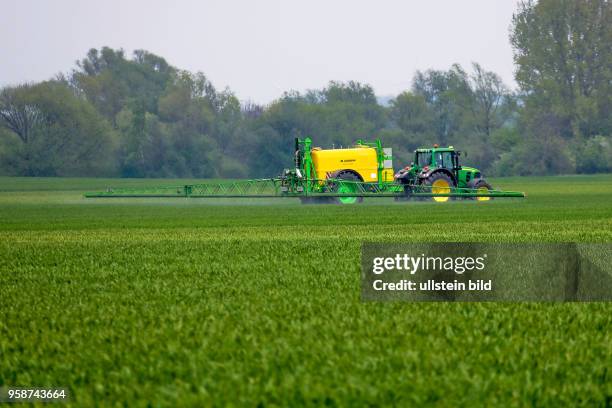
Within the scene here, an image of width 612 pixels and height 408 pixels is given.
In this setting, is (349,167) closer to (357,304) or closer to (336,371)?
(357,304)

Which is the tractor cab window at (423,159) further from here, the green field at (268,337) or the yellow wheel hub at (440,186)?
the green field at (268,337)

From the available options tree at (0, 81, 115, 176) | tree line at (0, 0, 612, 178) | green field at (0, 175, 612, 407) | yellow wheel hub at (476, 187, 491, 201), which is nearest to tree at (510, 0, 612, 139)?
tree line at (0, 0, 612, 178)

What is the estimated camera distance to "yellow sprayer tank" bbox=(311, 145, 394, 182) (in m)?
37.0

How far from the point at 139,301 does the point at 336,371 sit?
4428mm

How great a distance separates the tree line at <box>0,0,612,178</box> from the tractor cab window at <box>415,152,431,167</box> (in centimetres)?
5360

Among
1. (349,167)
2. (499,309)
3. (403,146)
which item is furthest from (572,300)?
(403,146)

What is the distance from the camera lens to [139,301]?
1064 centimetres

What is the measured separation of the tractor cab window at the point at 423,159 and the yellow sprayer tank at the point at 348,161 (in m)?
1.04

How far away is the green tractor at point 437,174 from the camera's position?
36.7 metres

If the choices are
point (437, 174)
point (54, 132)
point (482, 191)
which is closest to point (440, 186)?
point (437, 174)

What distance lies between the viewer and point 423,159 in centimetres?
3756

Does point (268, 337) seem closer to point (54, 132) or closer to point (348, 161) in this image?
point (348, 161)

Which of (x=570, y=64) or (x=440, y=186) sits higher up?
(x=570, y=64)

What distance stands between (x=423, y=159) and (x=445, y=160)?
831 millimetres
